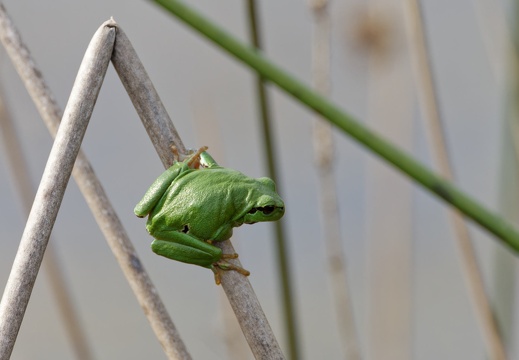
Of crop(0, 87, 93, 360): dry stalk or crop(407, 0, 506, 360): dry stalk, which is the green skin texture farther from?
crop(0, 87, 93, 360): dry stalk

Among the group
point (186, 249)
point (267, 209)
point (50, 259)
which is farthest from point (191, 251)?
point (50, 259)

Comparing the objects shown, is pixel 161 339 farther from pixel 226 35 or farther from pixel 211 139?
pixel 211 139

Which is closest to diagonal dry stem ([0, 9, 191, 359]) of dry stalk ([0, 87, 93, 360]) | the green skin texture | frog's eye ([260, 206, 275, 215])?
the green skin texture

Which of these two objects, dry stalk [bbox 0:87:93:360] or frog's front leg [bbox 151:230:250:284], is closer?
frog's front leg [bbox 151:230:250:284]

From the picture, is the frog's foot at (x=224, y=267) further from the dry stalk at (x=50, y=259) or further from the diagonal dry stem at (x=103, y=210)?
the dry stalk at (x=50, y=259)

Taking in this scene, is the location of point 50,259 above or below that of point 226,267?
above

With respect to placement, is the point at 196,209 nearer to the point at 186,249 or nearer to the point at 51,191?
the point at 186,249
